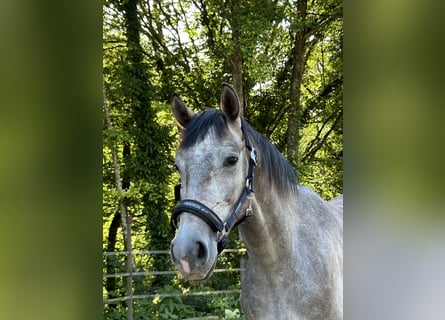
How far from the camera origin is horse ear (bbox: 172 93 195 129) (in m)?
0.92

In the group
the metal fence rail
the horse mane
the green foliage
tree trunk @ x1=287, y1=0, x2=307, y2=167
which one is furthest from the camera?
tree trunk @ x1=287, y1=0, x2=307, y2=167

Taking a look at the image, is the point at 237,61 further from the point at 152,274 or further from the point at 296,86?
the point at 152,274

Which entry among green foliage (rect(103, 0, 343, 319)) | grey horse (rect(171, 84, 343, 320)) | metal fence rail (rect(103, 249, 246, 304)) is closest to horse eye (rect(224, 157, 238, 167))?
grey horse (rect(171, 84, 343, 320))

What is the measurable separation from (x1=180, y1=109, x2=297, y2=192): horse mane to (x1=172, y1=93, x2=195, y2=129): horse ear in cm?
5

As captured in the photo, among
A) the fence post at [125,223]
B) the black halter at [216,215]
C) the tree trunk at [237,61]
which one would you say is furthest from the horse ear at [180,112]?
the tree trunk at [237,61]

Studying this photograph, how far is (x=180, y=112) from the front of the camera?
93 centimetres

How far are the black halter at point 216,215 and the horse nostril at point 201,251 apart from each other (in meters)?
0.04

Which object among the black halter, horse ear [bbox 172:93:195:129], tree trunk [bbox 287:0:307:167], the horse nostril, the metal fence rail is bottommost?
the metal fence rail

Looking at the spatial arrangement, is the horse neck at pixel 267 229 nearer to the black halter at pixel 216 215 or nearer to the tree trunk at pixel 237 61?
the black halter at pixel 216 215

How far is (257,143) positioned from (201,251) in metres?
0.31

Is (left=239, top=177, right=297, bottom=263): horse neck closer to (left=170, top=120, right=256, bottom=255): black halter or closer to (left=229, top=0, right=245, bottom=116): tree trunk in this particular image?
(left=170, top=120, right=256, bottom=255): black halter

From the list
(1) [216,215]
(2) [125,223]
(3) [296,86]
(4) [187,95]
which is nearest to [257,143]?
(1) [216,215]
